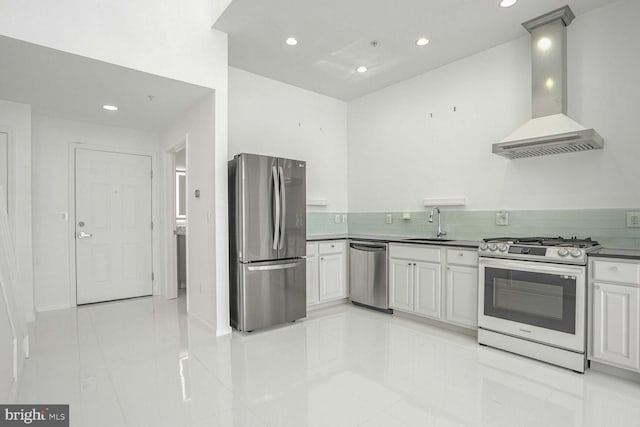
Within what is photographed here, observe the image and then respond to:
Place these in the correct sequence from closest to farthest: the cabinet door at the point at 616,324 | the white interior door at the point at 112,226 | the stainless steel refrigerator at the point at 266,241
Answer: the cabinet door at the point at 616,324 → the stainless steel refrigerator at the point at 266,241 → the white interior door at the point at 112,226

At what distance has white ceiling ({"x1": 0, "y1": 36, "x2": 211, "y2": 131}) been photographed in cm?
Answer: 273

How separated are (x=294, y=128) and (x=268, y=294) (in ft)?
7.82

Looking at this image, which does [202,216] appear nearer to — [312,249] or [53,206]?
[312,249]

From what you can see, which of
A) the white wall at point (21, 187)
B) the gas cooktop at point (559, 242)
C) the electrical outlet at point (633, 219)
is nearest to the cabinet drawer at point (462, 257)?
the gas cooktop at point (559, 242)

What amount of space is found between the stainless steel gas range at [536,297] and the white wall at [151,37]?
2.54m

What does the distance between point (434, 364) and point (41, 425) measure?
2638 millimetres

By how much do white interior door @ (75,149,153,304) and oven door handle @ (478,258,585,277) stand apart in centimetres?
454

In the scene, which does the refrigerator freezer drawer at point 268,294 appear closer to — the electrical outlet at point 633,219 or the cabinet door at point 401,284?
the cabinet door at point 401,284

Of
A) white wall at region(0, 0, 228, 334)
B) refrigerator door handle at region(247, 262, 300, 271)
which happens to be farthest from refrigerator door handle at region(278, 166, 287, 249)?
white wall at region(0, 0, 228, 334)

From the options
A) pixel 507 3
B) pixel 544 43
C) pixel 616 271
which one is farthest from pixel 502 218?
pixel 507 3

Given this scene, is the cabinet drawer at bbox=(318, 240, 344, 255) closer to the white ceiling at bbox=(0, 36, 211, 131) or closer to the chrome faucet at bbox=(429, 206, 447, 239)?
the chrome faucet at bbox=(429, 206, 447, 239)

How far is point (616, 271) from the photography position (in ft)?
7.92

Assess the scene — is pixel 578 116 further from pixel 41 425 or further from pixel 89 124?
pixel 89 124

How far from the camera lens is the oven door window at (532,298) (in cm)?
259
